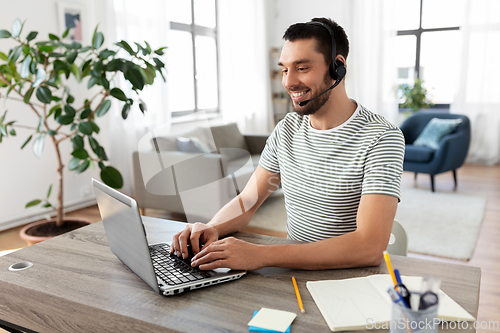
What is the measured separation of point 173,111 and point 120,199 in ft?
13.6

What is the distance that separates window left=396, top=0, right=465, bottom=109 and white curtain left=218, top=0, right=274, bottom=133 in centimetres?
203

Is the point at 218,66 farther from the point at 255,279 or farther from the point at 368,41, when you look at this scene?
the point at 255,279

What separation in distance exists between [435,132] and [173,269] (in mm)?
4490

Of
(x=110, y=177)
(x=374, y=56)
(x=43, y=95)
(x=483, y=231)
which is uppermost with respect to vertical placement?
(x=374, y=56)

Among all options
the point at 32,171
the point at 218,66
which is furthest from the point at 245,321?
the point at 218,66

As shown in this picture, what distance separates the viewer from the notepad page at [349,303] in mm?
746

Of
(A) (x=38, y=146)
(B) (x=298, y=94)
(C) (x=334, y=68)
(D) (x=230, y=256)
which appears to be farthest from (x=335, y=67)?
(A) (x=38, y=146)

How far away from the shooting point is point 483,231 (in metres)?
3.30

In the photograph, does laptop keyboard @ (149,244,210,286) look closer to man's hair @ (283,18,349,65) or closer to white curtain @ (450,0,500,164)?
man's hair @ (283,18,349,65)

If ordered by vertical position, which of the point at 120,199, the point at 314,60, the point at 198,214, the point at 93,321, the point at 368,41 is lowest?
the point at 93,321

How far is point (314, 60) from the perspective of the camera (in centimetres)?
116

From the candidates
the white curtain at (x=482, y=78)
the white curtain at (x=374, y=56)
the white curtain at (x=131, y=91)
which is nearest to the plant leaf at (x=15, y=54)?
the white curtain at (x=131, y=91)

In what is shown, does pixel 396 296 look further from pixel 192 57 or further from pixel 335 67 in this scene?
pixel 192 57

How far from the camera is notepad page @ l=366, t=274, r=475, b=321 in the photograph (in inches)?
29.7
